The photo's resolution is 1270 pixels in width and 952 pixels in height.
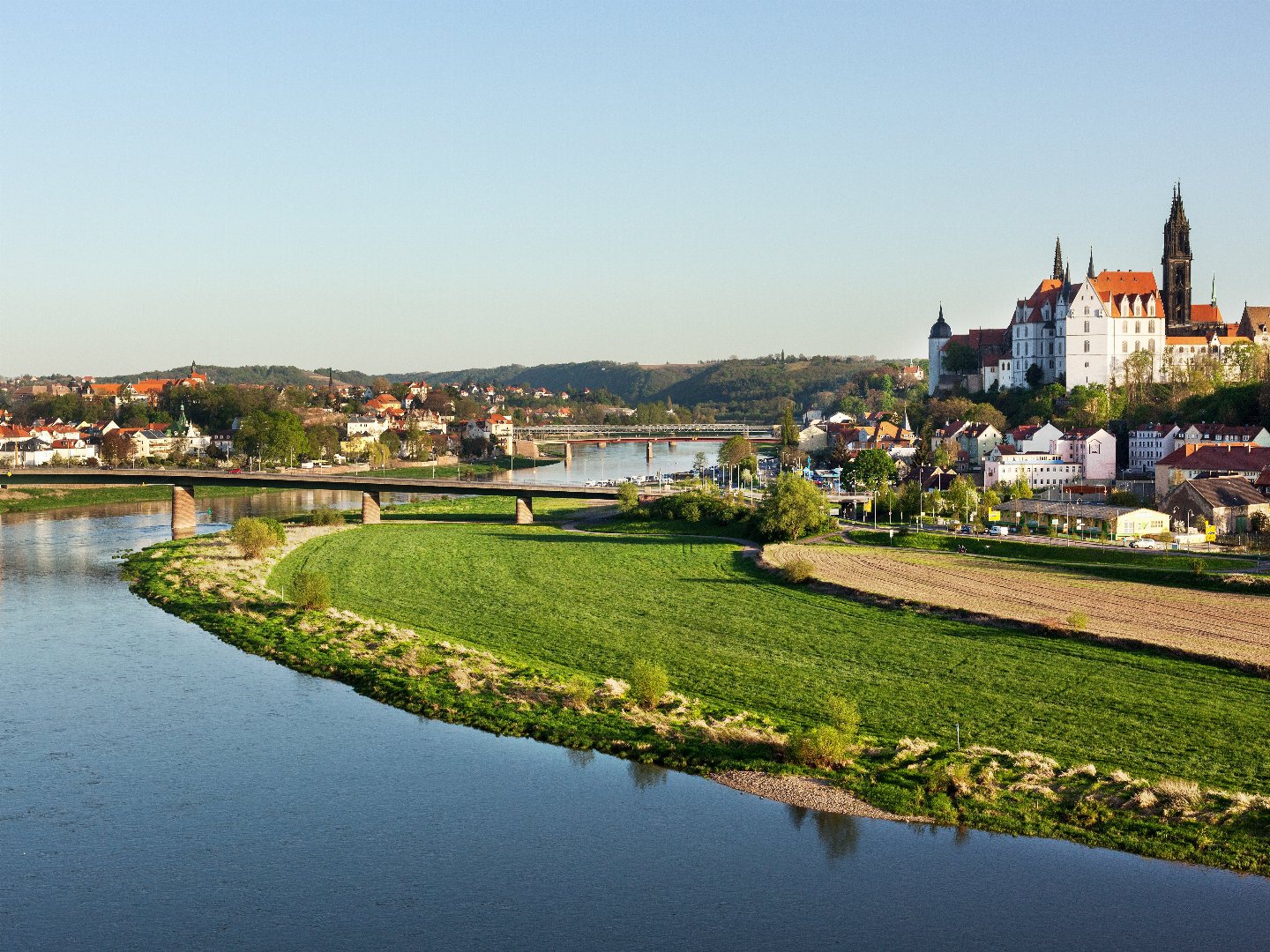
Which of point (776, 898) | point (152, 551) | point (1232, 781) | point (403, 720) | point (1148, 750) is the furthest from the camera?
point (152, 551)

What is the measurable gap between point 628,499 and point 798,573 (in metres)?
20.5

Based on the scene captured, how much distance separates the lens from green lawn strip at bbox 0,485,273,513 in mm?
71625

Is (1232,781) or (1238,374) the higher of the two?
(1238,374)

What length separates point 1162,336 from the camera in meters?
79.9

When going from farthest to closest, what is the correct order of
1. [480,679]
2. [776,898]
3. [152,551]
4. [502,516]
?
[502,516] < [152,551] < [480,679] < [776,898]

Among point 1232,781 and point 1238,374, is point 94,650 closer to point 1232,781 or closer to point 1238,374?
point 1232,781

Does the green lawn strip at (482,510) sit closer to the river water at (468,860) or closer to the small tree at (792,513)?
the small tree at (792,513)

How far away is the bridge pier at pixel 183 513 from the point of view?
58625 millimetres

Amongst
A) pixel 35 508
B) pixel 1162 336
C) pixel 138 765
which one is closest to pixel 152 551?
pixel 35 508

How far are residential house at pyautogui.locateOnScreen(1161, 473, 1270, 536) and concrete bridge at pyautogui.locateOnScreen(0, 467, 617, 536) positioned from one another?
913 inches

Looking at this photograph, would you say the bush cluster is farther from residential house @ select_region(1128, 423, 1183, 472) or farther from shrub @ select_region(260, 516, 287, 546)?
residential house @ select_region(1128, 423, 1183, 472)

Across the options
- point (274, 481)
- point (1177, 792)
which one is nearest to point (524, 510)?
point (274, 481)

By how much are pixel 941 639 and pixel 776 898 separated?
48.9 ft

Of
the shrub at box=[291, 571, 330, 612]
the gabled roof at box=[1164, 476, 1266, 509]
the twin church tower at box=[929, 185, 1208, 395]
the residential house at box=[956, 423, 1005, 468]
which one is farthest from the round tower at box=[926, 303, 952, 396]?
the shrub at box=[291, 571, 330, 612]
